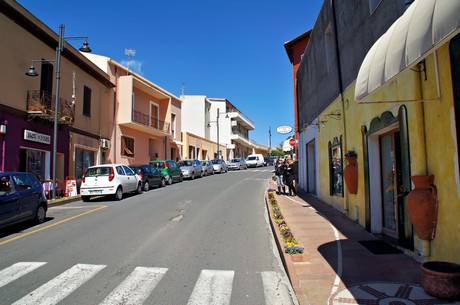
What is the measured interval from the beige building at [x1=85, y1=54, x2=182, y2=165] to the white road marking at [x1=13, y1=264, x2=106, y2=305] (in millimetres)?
19534

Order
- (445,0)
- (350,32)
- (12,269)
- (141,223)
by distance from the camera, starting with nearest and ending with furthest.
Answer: (445,0), (12,269), (350,32), (141,223)

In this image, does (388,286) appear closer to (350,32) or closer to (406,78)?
(406,78)

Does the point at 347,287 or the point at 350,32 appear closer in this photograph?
the point at 347,287

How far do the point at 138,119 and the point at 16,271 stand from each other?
23802 mm

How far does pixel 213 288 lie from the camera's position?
5387mm

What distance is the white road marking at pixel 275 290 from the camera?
16.2 ft

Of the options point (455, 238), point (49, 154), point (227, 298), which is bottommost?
point (227, 298)

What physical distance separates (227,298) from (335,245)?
326 centimetres

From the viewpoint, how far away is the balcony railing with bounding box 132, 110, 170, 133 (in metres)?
29.0

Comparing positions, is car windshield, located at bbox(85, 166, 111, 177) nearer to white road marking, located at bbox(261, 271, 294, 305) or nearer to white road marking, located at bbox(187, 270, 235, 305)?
white road marking, located at bbox(187, 270, 235, 305)

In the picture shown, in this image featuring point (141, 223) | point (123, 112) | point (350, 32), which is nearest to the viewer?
point (350, 32)

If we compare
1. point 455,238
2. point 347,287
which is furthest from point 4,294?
point 455,238

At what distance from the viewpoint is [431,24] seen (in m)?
4.02

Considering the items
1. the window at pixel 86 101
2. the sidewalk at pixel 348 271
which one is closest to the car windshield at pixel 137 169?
the window at pixel 86 101
